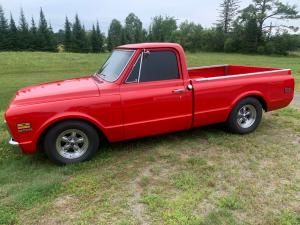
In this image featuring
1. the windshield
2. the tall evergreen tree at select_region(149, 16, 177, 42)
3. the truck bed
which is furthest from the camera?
the tall evergreen tree at select_region(149, 16, 177, 42)

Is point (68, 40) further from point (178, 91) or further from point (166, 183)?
point (166, 183)

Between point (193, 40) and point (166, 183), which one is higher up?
point (193, 40)

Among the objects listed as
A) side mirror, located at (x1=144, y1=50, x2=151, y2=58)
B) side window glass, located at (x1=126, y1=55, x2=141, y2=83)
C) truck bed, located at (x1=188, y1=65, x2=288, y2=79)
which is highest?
side mirror, located at (x1=144, y1=50, x2=151, y2=58)

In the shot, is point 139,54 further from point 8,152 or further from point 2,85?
point 2,85

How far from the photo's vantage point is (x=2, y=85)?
15133 millimetres

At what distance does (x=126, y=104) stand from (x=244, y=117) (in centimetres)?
262

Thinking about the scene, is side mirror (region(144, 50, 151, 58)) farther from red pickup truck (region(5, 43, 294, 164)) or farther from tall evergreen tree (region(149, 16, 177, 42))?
tall evergreen tree (region(149, 16, 177, 42))

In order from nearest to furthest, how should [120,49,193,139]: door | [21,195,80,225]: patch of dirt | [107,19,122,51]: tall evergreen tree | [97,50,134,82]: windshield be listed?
[21,195,80,225]: patch of dirt, [120,49,193,139]: door, [97,50,134,82]: windshield, [107,19,122,51]: tall evergreen tree

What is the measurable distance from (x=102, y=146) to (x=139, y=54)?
1.80 meters

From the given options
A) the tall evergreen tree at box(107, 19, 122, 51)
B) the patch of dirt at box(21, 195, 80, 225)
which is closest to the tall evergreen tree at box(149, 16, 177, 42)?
the tall evergreen tree at box(107, 19, 122, 51)

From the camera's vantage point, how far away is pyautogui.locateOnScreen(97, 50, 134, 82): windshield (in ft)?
17.4

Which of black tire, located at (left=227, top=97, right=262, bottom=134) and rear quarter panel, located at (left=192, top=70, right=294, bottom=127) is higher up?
rear quarter panel, located at (left=192, top=70, right=294, bottom=127)

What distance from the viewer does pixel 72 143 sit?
4.98 metres

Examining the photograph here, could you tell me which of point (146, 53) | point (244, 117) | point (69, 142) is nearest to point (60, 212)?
point (69, 142)
